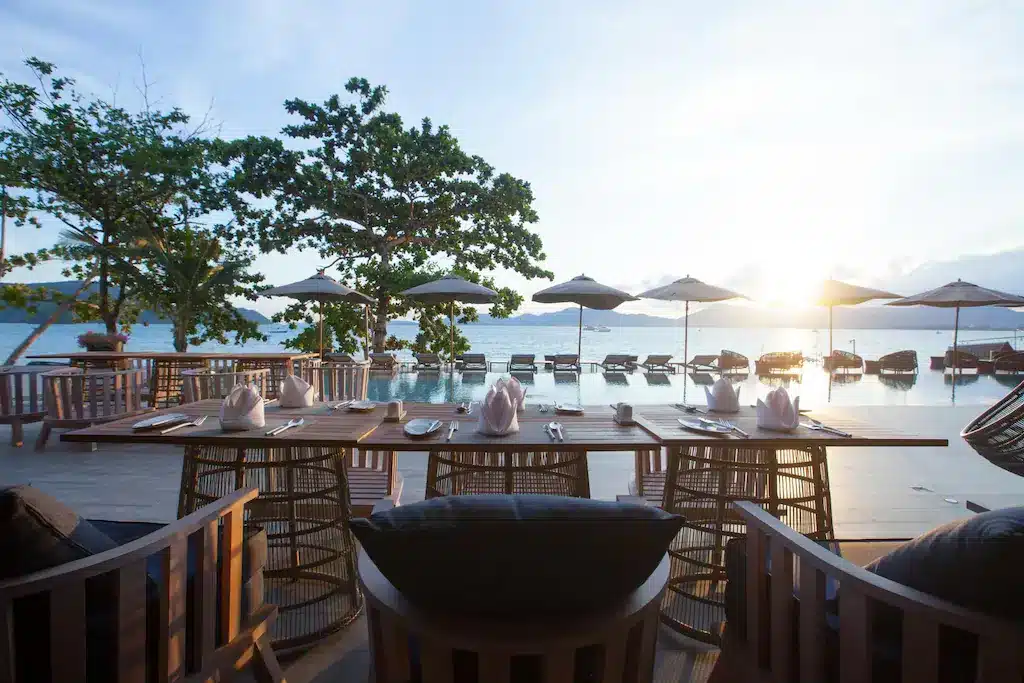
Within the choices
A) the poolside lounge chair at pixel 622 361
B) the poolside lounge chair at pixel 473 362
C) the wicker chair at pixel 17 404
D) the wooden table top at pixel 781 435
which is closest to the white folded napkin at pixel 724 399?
the wooden table top at pixel 781 435

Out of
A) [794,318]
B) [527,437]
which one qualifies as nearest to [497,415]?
[527,437]

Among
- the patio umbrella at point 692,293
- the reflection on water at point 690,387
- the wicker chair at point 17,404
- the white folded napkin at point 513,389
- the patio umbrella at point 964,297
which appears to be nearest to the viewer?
the white folded napkin at point 513,389

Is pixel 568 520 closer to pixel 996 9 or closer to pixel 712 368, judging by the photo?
pixel 996 9

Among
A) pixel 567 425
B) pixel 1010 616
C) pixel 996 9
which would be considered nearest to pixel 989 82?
pixel 996 9

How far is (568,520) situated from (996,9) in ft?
22.9

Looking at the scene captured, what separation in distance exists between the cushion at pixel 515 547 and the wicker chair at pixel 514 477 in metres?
1.23

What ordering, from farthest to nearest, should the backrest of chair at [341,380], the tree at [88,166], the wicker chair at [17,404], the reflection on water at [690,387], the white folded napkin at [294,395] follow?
the tree at [88,166] < the reflection on water at [690,387] < the backrest of chair at [341,380] < the wicker chair at [17,404] < the white folded napkin at [294,395]

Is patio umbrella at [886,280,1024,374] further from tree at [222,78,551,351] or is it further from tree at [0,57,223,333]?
tree at [0,57,223,333]

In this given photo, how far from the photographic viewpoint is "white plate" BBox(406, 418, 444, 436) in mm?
2049

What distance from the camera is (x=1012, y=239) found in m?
9.48

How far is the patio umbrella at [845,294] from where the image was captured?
33.3ft

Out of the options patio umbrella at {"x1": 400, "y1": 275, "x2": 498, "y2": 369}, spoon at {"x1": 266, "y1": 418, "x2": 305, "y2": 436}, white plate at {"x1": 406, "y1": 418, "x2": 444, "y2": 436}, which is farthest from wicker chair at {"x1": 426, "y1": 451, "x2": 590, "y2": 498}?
patio umbrella at {"x1": 400, "y1": 275, "x2": 498, "y2": 369}

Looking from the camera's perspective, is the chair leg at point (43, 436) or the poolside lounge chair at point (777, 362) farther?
the poolside lounge chair at point (777, 362)

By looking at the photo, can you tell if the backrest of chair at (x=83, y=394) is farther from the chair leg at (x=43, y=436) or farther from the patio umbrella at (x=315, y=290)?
the patio umbrella at (x=315, y=290)
